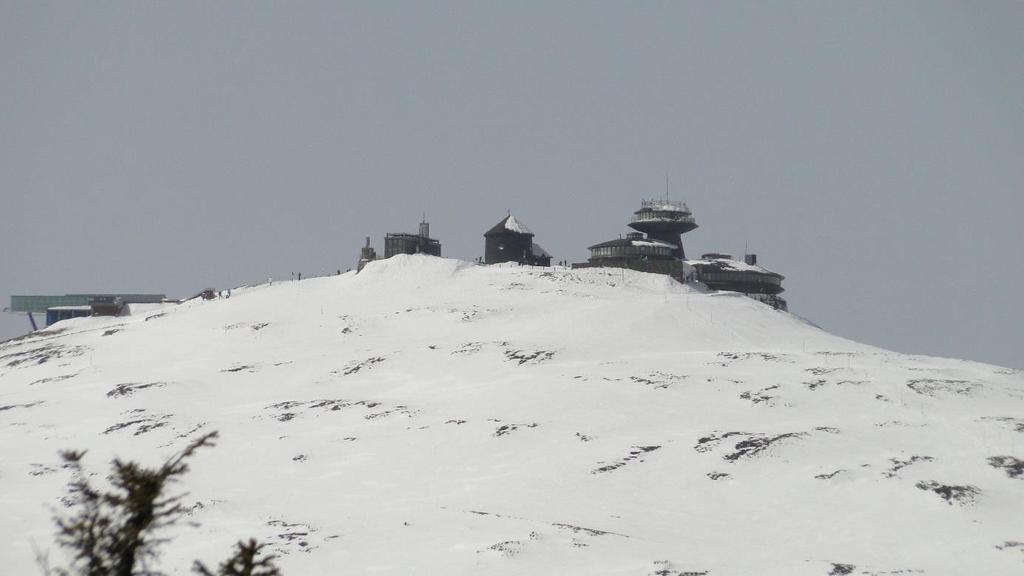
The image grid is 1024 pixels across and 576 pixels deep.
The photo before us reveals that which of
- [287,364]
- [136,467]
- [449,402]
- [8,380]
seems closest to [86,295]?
[8,380]

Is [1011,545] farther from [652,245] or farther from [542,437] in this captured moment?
[652,245]

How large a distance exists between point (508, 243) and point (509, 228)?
1.50 meters

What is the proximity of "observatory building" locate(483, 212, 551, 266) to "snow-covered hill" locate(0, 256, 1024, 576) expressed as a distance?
54.8 ft

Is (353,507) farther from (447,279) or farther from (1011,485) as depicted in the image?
(447,279)

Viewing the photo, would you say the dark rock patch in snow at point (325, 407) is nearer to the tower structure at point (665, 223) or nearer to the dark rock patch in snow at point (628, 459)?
the dark rock patch in snow at point (628, 459)

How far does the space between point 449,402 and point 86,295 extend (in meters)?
93.3

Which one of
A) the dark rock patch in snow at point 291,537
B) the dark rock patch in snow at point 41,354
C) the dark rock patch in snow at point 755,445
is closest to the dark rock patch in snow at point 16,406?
A: the dark rock patch in snow at point 41,354

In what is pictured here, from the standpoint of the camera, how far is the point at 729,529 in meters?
34.8

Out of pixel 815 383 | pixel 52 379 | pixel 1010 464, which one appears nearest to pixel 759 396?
pixel 815 383

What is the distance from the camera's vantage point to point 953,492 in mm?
35781

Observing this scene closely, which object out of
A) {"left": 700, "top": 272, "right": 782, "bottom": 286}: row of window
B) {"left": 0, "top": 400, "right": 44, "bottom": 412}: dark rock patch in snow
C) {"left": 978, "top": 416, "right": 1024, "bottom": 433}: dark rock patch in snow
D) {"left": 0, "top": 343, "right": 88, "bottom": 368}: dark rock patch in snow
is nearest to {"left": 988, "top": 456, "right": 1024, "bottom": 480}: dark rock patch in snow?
{"left": 978, "top": 416, "right": 1024, "bottom": 433}: dark rock patch in snow

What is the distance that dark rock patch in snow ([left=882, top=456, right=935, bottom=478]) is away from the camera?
37906mm

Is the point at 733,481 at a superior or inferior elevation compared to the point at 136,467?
inferior

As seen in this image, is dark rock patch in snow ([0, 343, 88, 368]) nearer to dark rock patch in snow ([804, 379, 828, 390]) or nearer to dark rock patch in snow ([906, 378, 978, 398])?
dark rock patch in snow ([804, 379, 828, 390])
